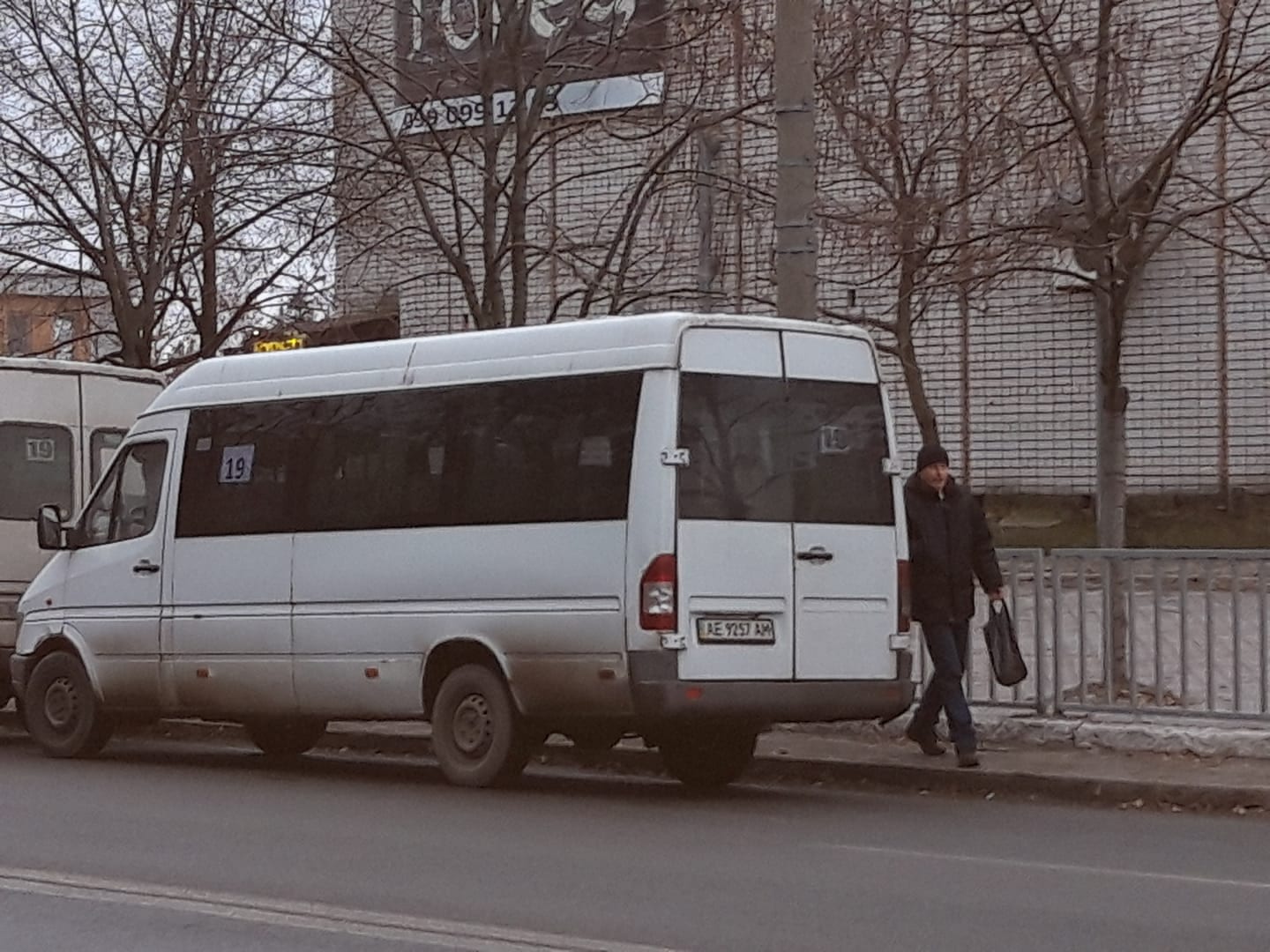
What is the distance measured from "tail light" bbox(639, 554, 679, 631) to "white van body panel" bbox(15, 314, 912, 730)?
4 centimetres

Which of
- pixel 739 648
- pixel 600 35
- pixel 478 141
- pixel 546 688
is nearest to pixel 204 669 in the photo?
pixel 546 688

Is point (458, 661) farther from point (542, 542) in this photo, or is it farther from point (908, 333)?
point (908, 333)

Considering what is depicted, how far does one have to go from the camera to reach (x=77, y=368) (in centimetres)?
1834

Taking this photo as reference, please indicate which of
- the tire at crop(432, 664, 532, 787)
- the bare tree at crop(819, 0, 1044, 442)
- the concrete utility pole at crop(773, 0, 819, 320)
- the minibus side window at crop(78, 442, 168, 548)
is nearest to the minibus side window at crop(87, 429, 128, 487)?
the minibus side window at crop(78, 442, 168, 548)

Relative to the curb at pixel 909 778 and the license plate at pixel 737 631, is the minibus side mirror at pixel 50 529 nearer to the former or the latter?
the curb at pixel 909 778

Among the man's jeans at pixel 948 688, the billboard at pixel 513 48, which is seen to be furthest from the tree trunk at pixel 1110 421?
the billboard at pixel 513 48

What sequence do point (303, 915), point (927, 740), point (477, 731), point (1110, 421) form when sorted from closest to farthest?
1. point (303, 915)
2. point (477, 731)
3. point (927, 740)
4. point (1110, 421)

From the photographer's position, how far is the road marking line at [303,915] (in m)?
7.82

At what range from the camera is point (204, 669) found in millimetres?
14758

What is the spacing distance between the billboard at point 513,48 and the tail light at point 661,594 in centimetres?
684

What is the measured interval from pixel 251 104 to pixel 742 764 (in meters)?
10.7

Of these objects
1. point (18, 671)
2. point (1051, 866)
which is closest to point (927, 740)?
point (1051, 866)

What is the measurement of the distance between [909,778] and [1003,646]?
101cm

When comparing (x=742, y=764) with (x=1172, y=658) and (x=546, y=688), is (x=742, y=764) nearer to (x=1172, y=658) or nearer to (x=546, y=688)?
(x=546, y=688)
